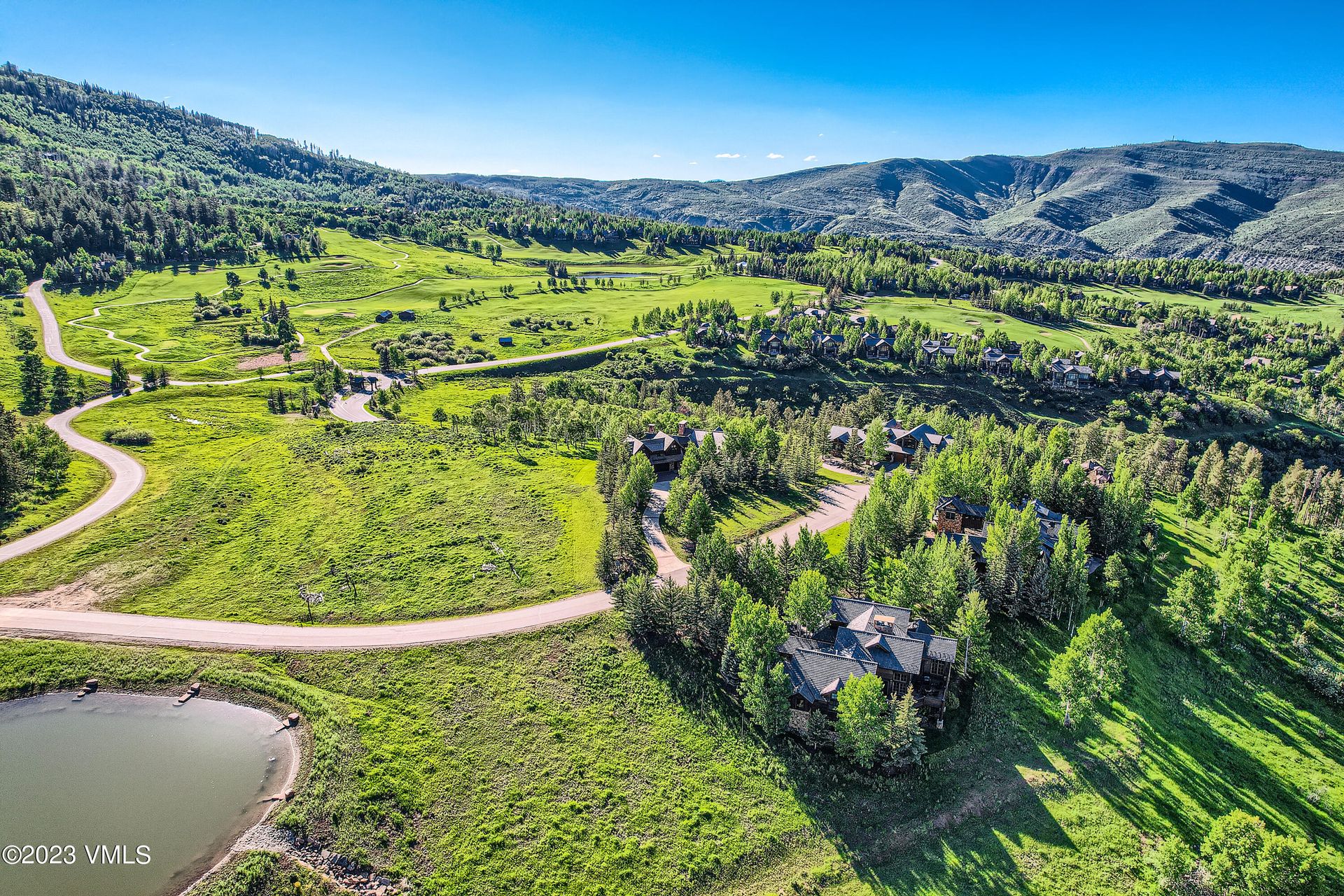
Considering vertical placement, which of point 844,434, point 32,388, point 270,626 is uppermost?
point 32,388

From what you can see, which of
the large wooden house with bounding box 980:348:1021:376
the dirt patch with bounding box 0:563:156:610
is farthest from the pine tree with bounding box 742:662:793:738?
the large wooden house with bounding box 980:348:1021:376

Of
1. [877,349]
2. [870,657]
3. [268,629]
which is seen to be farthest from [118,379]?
[877,349]

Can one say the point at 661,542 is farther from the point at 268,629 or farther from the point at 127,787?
the point at 127,787

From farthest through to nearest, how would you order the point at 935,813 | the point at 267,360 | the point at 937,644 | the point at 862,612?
the point at 267,360, the point at 862,612, the point at 937,644, the point at 935,813

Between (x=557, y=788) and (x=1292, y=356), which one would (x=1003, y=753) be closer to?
(x=557, y=788)

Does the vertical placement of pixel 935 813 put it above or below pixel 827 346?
below

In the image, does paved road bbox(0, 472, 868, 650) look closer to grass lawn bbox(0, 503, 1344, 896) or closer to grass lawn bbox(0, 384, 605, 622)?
grass lawn bbox(0, 384, 605, 622)
